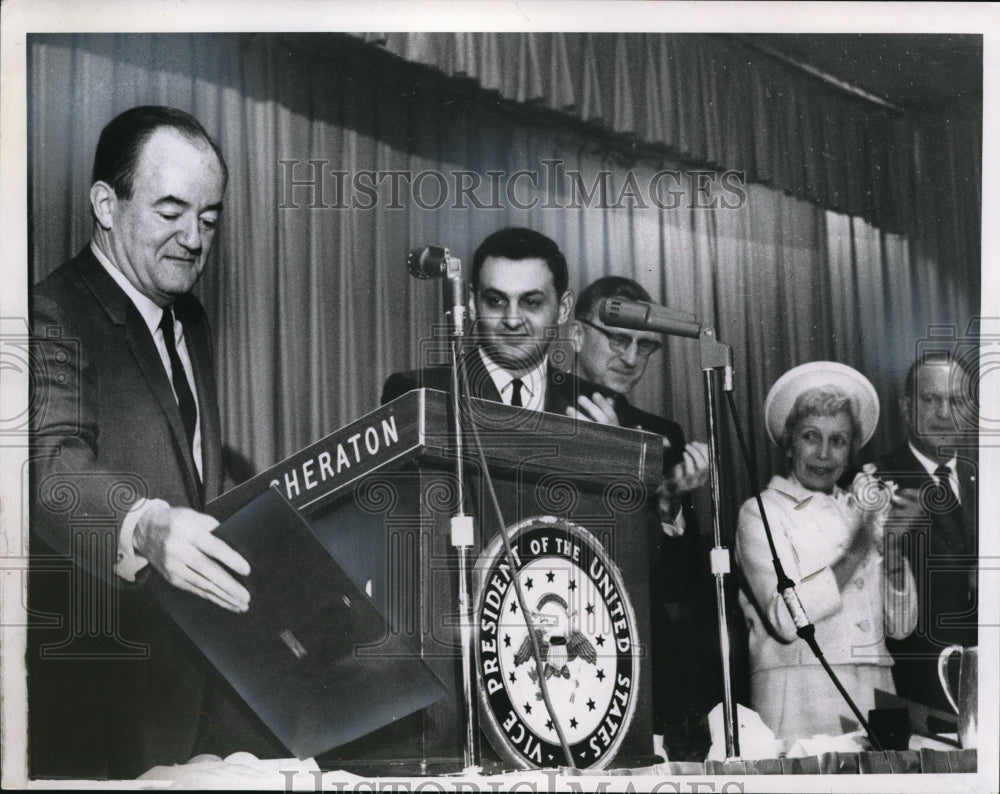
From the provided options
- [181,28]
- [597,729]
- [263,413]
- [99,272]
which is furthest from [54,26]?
[597,729]

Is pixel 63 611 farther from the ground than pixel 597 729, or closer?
farther from the ground

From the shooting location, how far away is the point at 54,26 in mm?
4371

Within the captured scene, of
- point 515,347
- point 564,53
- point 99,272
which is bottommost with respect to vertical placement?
point 515,347

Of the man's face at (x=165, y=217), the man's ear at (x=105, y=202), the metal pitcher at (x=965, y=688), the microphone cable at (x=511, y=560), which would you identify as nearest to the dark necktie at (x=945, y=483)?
the metal pitcher at (x=965, y=688)

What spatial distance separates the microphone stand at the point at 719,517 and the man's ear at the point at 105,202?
7.22 feet

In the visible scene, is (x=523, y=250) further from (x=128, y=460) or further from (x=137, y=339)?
(x=128, y=460)

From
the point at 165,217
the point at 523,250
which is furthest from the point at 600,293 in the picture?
the point at 165,217

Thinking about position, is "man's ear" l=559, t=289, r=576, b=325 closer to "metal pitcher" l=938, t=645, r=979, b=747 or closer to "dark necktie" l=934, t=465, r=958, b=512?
"dark necktie" l=934, t=465, r=958, b=512

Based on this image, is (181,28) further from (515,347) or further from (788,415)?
(788,415)

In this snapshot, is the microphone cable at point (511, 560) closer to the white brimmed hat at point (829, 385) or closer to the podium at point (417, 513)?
the podium at point (417, 513)

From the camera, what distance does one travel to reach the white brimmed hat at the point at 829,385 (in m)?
4.48

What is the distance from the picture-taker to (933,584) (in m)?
4.47

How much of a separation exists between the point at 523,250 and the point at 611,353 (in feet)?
1.65

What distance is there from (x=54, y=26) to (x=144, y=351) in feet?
4.04
